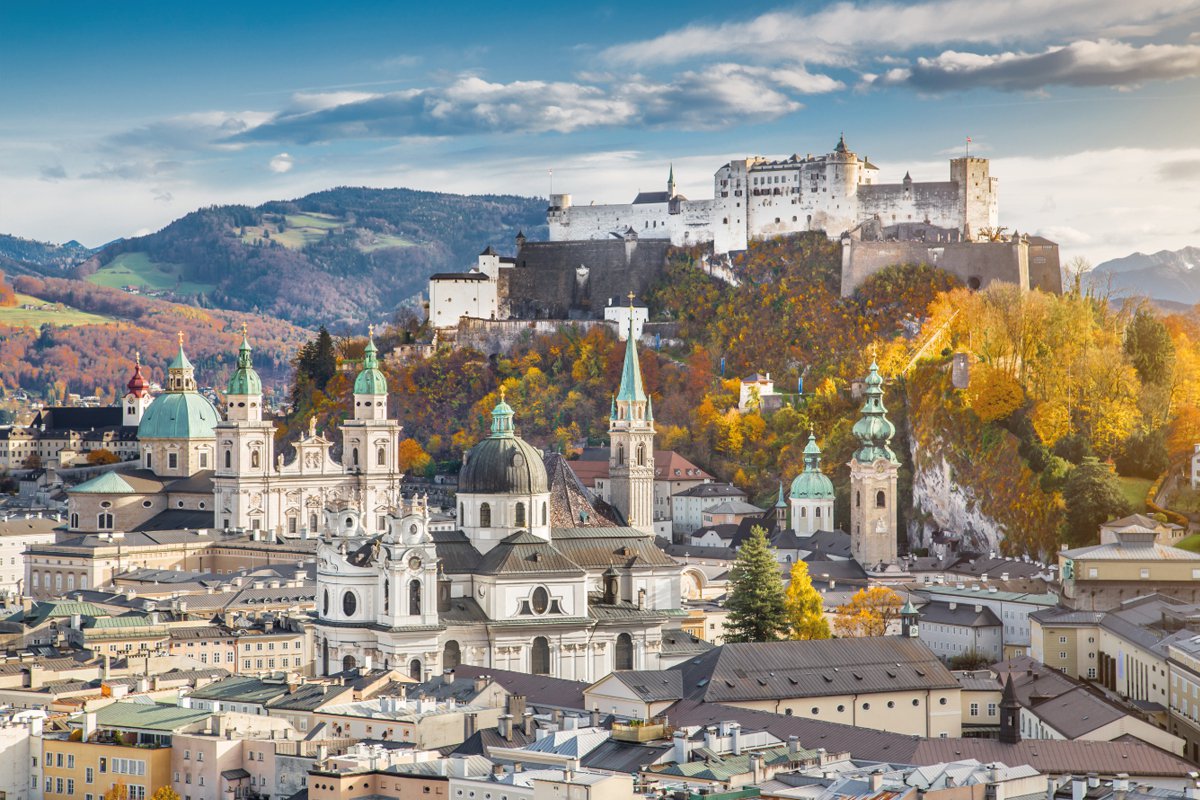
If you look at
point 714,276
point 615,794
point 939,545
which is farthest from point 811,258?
point 615,794

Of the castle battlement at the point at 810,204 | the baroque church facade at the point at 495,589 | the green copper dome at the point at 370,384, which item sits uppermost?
the castle battlement at the point at 810,204

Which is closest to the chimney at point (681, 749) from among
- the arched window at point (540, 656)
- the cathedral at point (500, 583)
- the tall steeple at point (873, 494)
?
the cathedral at point (500, 583)

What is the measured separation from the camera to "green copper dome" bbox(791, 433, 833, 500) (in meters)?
115

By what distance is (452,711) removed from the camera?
6369 centimetres

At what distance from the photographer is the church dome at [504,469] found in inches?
3228

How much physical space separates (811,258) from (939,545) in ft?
102

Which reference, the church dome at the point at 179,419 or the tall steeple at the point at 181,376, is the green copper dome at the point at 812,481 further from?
the tall steeple at the point at 181,376

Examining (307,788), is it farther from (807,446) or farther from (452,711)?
(807,446)

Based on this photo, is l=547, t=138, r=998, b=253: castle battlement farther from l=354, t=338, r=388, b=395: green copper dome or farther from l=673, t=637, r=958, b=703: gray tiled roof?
l=673, t=637, r=958, b=703: gray tiled roof

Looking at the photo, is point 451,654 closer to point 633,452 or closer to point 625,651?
point 625,651

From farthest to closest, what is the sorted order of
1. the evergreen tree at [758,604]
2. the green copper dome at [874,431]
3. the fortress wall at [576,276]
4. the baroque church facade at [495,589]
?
1. the fortress wall at [576,276]
2. the green copper dome at [874,431]
3. the evergreen tree at [758,604]
4. the baroque church facade at [495,589]

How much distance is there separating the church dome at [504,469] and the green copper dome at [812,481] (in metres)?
33.9

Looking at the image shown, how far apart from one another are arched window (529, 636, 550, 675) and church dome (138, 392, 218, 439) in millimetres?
54259

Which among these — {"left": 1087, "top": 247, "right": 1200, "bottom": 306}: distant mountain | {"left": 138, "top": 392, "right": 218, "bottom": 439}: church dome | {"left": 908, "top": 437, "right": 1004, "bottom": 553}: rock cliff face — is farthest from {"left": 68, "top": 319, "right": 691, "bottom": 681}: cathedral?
{"left": 1087, "top": 247, "right": 1200, "bottom": 306}: distant mountain
